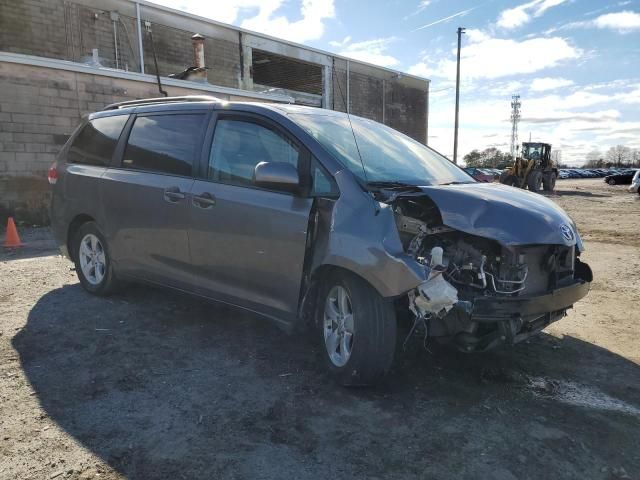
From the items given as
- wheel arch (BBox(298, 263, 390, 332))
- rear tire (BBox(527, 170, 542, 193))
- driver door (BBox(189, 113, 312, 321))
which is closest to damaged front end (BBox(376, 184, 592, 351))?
wheel arch (BBox(298, 263, 390, 332))

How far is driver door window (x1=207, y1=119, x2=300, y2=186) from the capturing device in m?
3.60

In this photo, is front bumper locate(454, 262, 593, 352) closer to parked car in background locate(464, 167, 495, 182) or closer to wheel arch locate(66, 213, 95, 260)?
parked car in background locate(464, 167, 495, 182)

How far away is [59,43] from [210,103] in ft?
52.6

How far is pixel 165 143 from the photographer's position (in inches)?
172

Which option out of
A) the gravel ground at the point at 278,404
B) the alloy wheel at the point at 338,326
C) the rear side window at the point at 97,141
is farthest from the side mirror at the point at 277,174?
the rear side window at the point at 97,141

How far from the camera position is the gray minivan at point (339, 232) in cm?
297

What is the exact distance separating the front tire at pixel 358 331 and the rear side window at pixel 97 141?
2.91 meters

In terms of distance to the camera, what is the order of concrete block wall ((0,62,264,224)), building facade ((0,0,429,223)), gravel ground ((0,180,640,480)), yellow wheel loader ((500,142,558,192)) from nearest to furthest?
gravel ground ((0,180,640,480)) → concrete block wall ((0,62,264,224)) → building facade ((0,0,429,223)) → yellow wheel loader ((500,142,558,192))

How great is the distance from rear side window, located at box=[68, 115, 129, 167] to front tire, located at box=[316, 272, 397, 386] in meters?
2.91

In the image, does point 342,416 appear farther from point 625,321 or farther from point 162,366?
point 625,321

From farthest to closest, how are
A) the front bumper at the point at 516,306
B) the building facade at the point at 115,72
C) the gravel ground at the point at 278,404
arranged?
1. the building facade at the point at 115,72
2. the front bumper at the point at 516,306
3. the gravel ground at the point at 278,404

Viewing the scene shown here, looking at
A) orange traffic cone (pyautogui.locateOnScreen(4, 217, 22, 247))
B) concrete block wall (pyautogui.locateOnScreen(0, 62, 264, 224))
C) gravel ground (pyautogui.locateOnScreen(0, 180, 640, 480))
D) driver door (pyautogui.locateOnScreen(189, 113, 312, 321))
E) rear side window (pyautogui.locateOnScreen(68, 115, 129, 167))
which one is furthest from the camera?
concrete block wall (pyautogui.locateOnScreen(0, 62, 264, 224))

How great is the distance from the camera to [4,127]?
1076 centimetres

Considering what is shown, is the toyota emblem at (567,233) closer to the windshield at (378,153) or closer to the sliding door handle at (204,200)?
the windshield at (378,153)
